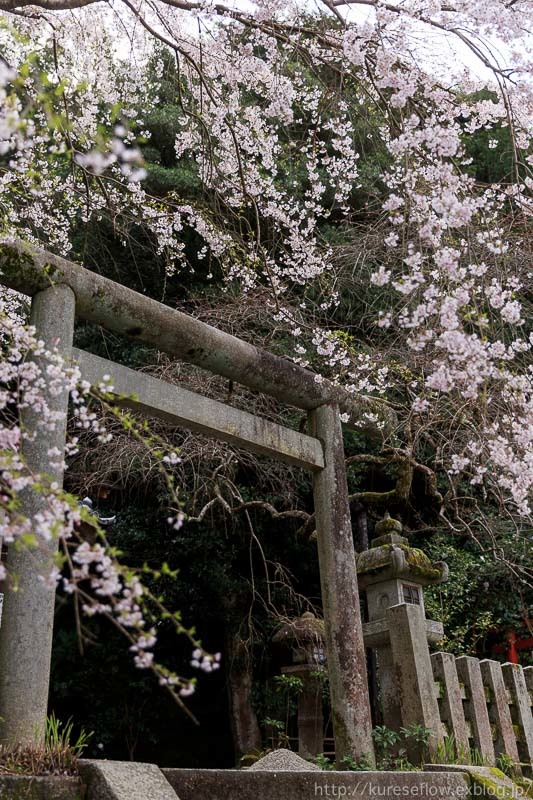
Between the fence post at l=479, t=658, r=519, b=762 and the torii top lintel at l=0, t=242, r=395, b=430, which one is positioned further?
the fence post at l=479, t=658, r=519, b=762

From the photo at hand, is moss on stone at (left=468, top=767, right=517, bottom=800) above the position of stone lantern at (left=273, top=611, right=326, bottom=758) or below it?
below

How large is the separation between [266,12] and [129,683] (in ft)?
24.6

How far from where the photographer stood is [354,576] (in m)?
4.53

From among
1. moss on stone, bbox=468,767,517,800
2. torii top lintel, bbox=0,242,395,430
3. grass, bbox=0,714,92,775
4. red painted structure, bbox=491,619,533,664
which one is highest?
torii top lintel, bbox=0,242,395,430

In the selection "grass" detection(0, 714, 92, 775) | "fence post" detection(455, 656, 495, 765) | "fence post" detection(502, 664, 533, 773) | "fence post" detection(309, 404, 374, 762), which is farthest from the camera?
"fence post" detection(502, 664, 533, 773)

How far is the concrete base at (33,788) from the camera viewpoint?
2.29 meters

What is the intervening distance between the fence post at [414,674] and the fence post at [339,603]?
16.4 inches

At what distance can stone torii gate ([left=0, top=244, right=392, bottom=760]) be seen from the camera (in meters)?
2.98

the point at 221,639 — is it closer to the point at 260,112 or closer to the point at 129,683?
the point at 129,683

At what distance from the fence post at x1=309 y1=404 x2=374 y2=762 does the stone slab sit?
76.8 inches

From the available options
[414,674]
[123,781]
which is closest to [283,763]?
[414,674]

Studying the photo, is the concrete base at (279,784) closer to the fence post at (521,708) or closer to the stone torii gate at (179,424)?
the stone torii gate at (179,424)

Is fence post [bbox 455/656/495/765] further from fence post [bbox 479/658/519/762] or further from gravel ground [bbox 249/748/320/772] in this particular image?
gravel ground [bbox 249/748/320/772]

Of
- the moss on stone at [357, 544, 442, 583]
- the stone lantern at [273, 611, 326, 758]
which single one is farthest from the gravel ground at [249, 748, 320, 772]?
the stone lantern at [273, 611, 326, 758]
